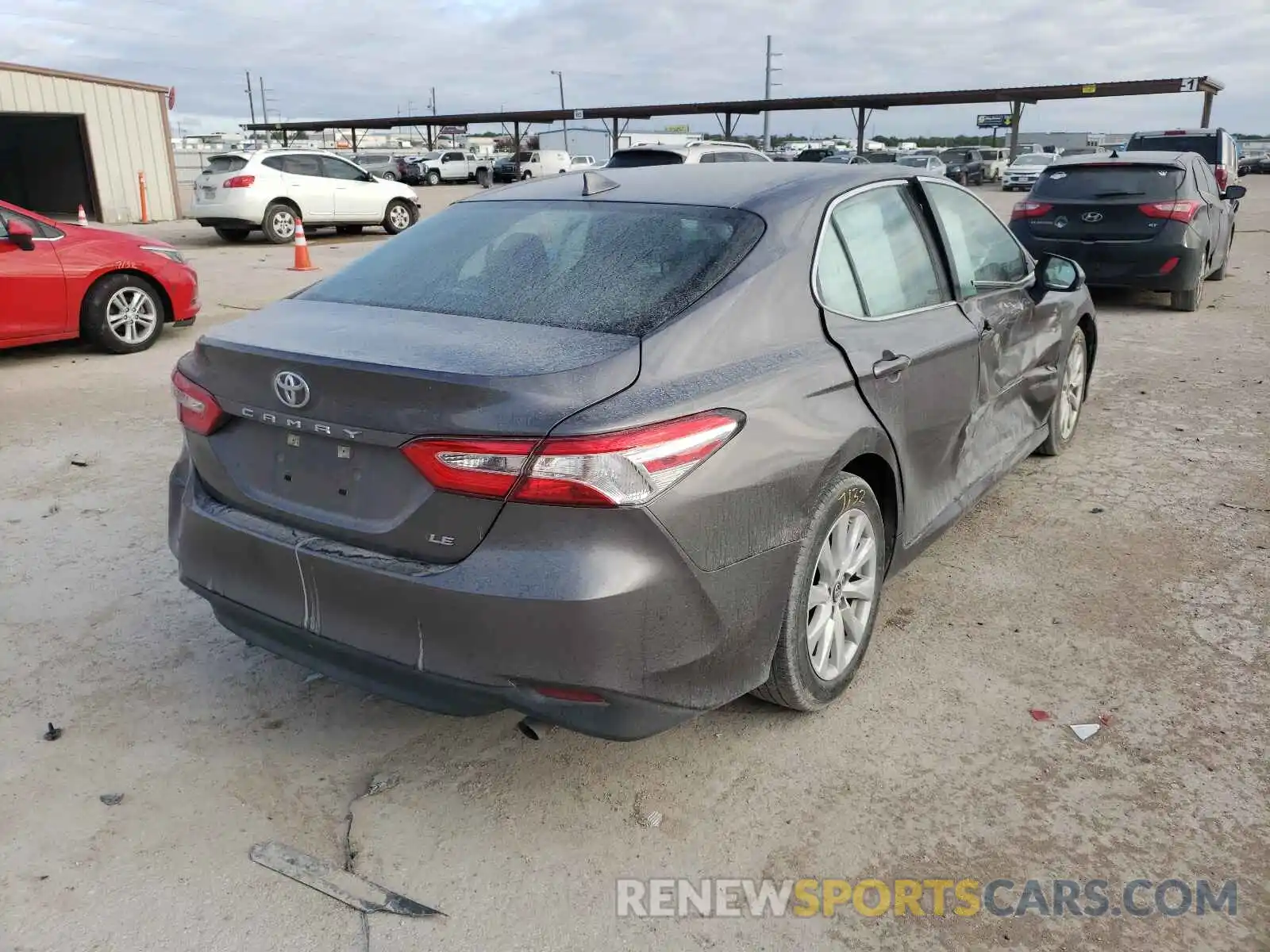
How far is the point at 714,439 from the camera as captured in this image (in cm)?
245

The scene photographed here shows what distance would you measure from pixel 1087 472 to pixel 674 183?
10.3 feet

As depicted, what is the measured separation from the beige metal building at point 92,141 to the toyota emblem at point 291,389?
850 inches

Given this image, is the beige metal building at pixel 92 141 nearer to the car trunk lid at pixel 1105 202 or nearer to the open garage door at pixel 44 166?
the open garage door at pixel 44 166

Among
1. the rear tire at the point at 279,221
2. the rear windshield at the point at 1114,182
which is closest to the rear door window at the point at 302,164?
the rear tire at the point at 279,221

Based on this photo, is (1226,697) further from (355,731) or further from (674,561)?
(355,731)

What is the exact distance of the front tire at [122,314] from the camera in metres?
8.17

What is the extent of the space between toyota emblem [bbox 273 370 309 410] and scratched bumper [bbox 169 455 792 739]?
34 centimetres

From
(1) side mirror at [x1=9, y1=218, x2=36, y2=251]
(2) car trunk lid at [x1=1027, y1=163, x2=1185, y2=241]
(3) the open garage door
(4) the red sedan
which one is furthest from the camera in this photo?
(3) the open garage door

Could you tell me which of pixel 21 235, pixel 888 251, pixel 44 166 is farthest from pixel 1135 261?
pixel 44 166

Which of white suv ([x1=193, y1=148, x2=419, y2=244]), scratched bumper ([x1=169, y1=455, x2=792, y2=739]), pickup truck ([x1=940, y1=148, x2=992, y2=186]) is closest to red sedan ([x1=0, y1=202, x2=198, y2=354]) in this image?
scratched bumper ([x1=169, y1=455, x2=792, y2=739])

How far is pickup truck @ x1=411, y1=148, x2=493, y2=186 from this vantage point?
1670 inches

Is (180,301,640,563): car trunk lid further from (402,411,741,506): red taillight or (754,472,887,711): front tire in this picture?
(754,472,887,711): front tire

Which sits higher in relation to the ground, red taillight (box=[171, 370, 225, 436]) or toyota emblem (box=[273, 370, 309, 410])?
toyota emblem (box=[273, 370, 309, 410])

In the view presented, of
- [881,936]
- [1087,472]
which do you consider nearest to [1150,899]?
[881,936]
